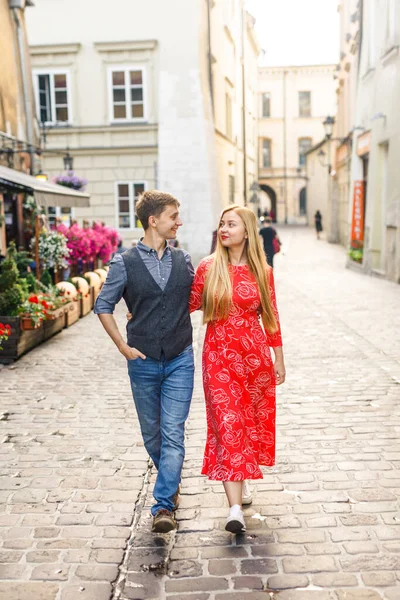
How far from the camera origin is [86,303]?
13.7m

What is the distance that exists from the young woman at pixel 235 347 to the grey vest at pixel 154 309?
14 centimetres

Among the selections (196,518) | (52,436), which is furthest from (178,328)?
(52,436)

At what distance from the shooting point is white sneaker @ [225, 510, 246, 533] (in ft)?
13.0

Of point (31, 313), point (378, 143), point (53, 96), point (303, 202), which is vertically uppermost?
point (53, 96)

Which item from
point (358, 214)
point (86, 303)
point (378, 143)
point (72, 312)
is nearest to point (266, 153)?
point (358, 214)

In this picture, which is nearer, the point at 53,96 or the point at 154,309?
the point at 154,309

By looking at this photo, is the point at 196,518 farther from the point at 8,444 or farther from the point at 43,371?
the point at 43,371

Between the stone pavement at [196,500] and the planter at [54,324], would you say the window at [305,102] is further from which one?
the stone pavement at [196,500]

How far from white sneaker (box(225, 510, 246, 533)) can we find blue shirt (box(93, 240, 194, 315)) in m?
1.29

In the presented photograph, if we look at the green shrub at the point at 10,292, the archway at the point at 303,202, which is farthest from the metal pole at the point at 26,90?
the archway at the point at 303,202

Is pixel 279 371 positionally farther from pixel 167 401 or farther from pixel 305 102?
pixel 305 102

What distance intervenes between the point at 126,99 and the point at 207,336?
68.2 ft

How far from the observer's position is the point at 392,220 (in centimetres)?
1733

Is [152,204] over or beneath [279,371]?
over
